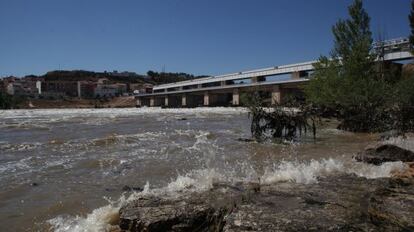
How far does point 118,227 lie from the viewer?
19.2ft

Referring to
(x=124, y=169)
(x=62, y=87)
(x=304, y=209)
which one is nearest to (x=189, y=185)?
(x=304, y=209)

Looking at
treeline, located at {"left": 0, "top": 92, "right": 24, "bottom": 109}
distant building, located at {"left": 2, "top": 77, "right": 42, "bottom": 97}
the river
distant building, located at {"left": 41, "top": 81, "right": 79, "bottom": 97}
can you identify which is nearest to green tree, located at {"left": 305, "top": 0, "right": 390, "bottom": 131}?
the river

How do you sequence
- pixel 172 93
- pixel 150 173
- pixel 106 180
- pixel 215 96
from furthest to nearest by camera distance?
1. pixel 172 93
2. pixel 215 96
3. pixel 150 173
4. pixel 106 180

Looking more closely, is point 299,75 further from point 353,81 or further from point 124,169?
point 124,169

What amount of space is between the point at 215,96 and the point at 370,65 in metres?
65.2

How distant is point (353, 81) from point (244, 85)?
51202 millimetres

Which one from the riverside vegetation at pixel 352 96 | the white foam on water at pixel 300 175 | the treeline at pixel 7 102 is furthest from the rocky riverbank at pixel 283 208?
the treeline at pixel 7 102

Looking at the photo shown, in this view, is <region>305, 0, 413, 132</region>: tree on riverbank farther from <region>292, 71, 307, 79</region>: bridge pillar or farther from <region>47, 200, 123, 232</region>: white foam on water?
<region>292, 71, 307, 79</region>: bridge pillar

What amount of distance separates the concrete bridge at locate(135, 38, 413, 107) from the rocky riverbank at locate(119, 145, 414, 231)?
90.3 feet

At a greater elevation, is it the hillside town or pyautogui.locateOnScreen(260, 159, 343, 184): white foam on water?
the hillside town

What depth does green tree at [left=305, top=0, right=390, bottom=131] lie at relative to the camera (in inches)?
853

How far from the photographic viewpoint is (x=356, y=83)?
24.7m

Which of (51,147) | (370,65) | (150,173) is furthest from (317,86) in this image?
(150,173)

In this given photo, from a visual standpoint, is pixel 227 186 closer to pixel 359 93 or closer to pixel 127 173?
pixel 127 173
